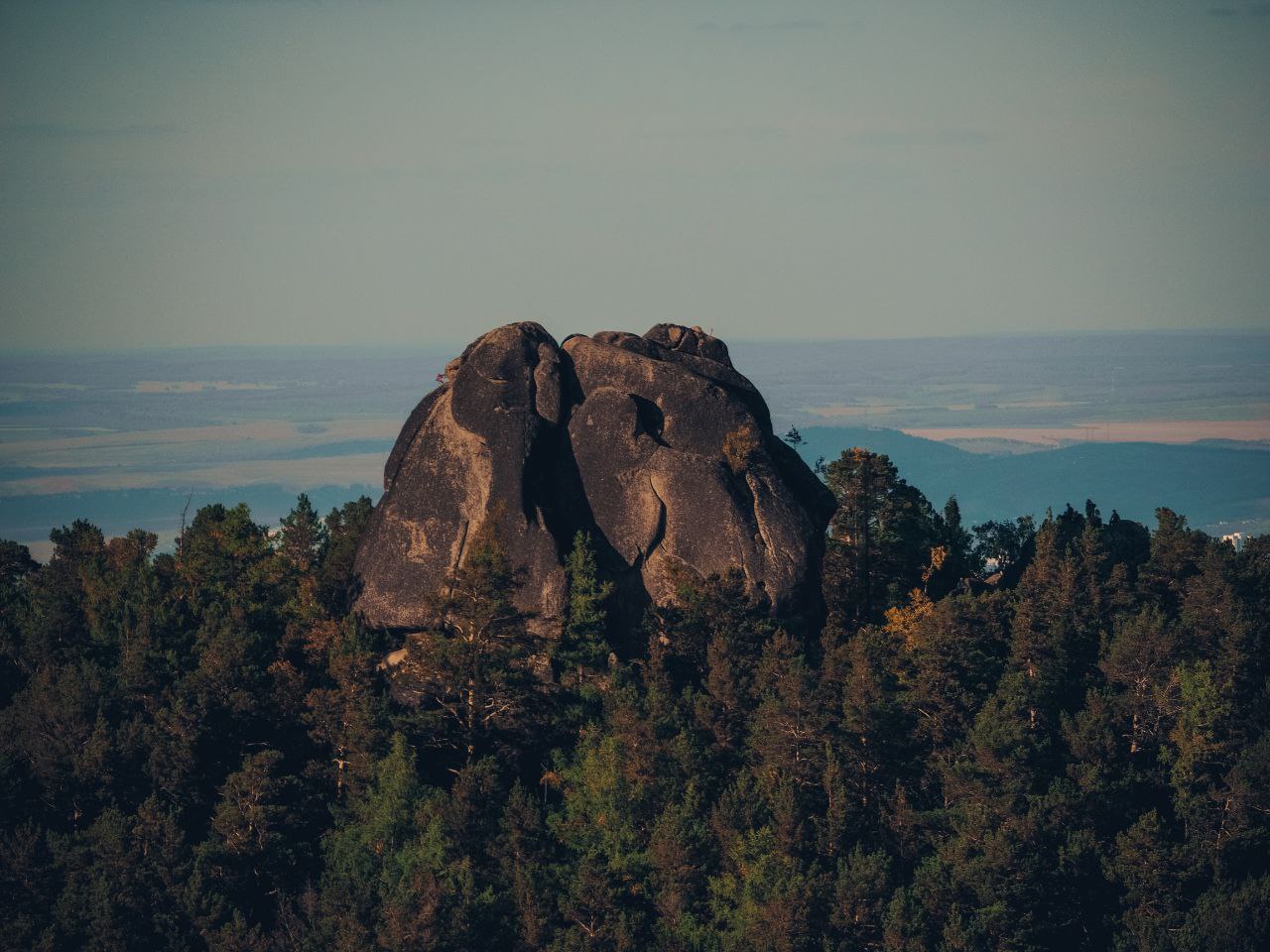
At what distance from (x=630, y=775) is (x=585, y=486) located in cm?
1204

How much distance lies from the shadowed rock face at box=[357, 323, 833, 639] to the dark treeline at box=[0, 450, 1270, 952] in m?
1.40

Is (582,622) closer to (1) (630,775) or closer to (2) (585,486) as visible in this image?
(2) (585,486)

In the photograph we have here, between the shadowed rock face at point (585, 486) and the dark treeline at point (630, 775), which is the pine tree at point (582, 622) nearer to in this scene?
the dark treeline at point (630, 775)

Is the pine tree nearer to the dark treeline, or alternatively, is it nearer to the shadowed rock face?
the dark treeline

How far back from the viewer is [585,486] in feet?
225

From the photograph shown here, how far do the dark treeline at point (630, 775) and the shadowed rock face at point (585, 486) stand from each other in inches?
55.0

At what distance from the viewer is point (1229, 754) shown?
211 ft

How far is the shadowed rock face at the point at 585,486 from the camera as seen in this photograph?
2628 inches

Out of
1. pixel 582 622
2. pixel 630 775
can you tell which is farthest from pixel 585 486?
pixel 630 775

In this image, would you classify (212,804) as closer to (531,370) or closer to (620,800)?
(620,800)

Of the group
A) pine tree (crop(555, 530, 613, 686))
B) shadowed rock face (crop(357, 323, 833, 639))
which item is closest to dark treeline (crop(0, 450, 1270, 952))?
pine tree (crop(555, 530, 613, 686))

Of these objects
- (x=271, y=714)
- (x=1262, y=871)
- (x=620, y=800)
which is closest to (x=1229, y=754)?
(x=1262, y=871)

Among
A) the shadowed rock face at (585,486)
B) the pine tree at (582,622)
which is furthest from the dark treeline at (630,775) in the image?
the shadowed rock face at (585,486)

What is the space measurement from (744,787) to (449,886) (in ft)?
33.8
